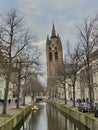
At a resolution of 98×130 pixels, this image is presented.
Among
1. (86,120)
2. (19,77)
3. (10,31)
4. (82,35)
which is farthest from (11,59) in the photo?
(19,77)

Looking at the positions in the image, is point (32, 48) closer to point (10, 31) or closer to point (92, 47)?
point (10, 31)

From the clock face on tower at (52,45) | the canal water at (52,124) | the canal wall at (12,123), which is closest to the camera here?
the canal wall at (12,123)

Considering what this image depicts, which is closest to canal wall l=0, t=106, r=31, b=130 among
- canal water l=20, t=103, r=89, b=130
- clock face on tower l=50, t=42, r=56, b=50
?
canal water l=20, t=103, r=89, b=130

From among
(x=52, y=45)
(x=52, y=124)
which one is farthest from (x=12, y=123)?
(x=52, y=45)

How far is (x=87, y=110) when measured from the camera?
3375cm

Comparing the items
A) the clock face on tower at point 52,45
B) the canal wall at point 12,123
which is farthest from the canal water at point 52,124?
the clock face on tower at point 52,45

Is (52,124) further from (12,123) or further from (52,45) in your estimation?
(52,45)

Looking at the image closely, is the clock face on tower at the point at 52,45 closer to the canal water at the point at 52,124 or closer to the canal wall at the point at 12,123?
the canal water at the point at 52,124

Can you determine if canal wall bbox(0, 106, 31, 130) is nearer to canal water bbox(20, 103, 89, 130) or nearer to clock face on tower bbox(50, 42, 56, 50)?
canal water bbox(20, 103, 89, 130)

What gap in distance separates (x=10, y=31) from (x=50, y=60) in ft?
425

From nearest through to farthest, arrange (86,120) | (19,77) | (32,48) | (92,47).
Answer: (86,120) < (92,47) < (32,48) < (19,77)

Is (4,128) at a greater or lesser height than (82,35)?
lesser

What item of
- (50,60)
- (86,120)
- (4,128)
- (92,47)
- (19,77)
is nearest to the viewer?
(4,128)

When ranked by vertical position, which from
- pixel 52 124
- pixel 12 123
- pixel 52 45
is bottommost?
pixel 52 124
